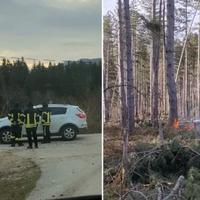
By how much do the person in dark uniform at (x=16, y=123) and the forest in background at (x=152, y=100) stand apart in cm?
73

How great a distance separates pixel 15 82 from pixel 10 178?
0.78 m

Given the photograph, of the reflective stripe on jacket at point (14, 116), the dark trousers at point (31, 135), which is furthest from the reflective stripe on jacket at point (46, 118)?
the reflective stripe on jacket at point (14, 116)

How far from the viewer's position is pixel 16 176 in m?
6.42

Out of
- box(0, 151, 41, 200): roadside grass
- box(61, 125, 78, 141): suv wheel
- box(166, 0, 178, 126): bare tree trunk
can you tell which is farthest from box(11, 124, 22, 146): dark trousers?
box(166, 0, 178, 126): bare tree trunk

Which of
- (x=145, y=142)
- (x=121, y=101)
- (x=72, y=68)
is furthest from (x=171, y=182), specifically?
(x=72, y=68)

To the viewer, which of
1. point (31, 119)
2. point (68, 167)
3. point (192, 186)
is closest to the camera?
point (31, 119)

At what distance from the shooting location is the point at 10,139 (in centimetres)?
644

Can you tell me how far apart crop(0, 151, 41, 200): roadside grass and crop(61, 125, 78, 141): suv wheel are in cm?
37

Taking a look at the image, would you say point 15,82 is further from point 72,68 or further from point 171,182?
point 171,182

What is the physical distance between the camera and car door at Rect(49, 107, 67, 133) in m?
6.57

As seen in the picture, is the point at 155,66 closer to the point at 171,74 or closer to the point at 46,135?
the point at 171,74

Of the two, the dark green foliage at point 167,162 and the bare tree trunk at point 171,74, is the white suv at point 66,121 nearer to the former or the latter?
the dark green foliage at point 167,162

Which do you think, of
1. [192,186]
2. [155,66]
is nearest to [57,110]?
[155,66]

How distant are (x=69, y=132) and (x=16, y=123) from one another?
0.49 meters
